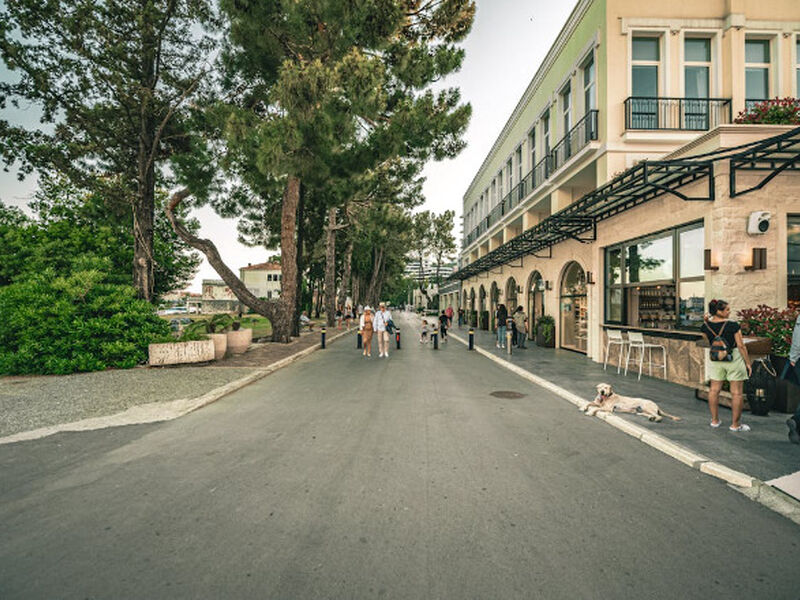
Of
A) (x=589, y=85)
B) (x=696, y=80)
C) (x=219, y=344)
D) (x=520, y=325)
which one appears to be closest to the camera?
(x=696, y=80)

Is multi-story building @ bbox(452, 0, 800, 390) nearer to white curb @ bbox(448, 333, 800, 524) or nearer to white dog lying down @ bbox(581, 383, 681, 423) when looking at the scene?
white dog lying down @ bbox(581, 383, 681, 423)

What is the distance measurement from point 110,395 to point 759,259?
12754mm

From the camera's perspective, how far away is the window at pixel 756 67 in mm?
12328

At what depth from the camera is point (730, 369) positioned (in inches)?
216

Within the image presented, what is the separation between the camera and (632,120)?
12.3m

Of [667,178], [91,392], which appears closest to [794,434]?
[667,178]

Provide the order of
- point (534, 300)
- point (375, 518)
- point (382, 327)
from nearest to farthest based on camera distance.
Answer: point (375, 518) → point (382, 327) → point (534, 300)

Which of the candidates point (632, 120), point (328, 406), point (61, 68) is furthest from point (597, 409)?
point (61, 68)

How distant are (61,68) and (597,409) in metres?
19.0

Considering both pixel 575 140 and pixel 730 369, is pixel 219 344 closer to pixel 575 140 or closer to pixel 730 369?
pixel 730 369

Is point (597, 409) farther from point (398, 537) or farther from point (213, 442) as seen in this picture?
point (213, 442)

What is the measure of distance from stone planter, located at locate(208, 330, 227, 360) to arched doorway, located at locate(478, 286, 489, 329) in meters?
20.8

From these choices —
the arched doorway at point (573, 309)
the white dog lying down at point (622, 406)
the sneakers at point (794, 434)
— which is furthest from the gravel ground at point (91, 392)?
the arched doorway at point (573, 309)

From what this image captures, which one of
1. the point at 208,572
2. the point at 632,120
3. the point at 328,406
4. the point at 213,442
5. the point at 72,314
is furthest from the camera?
the point at 632,120
